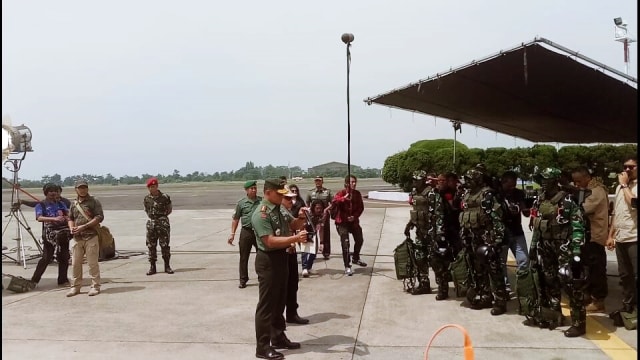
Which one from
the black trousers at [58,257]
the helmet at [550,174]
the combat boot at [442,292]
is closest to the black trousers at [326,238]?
the combat boot at [442,292]

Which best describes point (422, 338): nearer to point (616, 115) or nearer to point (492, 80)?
point (492, 80)

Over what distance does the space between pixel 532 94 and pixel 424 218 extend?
2.46m

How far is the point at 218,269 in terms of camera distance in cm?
975

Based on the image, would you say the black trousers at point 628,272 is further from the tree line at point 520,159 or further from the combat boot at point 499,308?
the tree line at point 520,159

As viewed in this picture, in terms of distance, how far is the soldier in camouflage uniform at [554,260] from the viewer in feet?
16.6

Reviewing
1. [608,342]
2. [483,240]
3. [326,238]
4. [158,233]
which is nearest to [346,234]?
[326,238]

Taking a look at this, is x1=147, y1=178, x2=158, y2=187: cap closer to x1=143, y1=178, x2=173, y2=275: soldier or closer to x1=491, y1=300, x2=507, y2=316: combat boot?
x1=143, y1=178, x2=173, y2=275: soldier

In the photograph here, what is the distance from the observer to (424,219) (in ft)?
22.7

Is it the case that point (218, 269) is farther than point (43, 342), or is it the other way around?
point (218, 269)

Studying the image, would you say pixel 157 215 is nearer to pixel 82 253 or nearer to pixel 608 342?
pixel 82 253

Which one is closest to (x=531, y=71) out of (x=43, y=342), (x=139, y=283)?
(x=43, y=342)

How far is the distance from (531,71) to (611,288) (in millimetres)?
3618

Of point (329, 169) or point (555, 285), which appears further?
point (329, 169)

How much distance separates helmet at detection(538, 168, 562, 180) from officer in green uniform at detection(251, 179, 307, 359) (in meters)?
2.76
